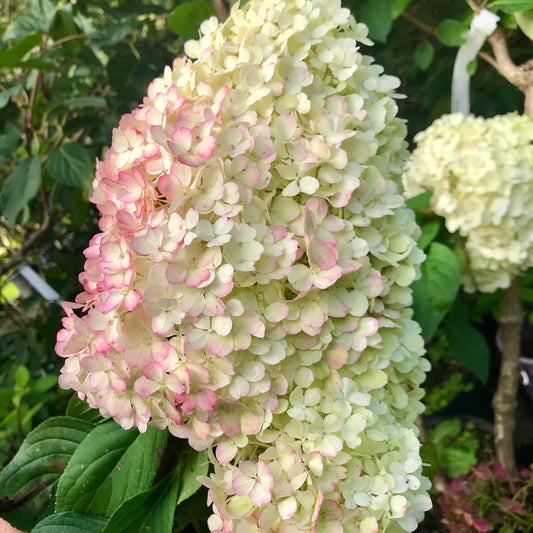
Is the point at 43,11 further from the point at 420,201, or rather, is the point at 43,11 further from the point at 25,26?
the point at 420,201

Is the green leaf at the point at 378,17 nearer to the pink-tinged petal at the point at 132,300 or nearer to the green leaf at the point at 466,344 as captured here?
the green leaf at the point at 466,344

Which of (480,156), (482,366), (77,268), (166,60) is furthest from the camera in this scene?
(77,268)

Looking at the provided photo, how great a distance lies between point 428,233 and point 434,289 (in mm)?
114

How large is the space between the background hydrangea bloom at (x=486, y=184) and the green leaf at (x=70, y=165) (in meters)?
0.50

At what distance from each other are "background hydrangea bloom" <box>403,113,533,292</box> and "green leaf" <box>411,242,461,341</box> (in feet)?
0.18

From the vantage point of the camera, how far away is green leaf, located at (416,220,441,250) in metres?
0.68

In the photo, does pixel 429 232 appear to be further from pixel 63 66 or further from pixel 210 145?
pixel 63 66

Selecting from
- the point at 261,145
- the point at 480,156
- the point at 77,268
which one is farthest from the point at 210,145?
the point at 77,268

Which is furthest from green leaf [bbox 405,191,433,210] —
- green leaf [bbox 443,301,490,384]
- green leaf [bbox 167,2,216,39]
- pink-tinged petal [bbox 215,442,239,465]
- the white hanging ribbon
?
pink-tinged petal [bbox 215,442,239,465]

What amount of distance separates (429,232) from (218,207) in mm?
475

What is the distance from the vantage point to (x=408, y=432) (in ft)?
1.20

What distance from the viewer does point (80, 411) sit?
46cm

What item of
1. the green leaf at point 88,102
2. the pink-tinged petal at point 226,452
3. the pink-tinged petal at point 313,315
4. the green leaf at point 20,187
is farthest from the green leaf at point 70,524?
the green leaf at point 88,102

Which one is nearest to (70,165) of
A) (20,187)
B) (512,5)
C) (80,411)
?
(20,187)
